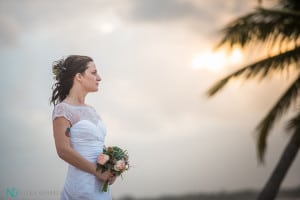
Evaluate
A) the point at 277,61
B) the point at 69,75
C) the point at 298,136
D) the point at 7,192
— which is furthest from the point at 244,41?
the point at 69,75

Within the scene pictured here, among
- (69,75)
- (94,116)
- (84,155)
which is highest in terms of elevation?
(69,75)

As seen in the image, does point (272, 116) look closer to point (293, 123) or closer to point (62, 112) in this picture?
point (293, 123)

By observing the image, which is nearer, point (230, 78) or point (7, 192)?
point (7, 192)

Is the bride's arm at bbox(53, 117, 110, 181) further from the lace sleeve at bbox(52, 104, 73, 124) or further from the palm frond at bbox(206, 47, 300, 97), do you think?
the palm frond at bbox(206, 47, 300, 97)

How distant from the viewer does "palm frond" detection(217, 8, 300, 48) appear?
5.33 metres

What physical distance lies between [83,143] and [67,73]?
404 mm

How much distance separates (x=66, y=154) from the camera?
2.32 metres

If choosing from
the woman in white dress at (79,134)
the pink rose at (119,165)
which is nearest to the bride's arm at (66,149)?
the woman in white dress at (79,134)

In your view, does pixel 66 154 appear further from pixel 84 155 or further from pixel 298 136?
pixel 298 136

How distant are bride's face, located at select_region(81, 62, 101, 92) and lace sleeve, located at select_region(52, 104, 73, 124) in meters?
0.18

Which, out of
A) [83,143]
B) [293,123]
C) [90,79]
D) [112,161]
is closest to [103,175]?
[112,161]

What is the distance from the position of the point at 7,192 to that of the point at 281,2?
141 inches

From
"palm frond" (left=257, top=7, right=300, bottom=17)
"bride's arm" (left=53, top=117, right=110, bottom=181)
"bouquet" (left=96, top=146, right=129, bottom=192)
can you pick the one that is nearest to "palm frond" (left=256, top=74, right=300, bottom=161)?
"palm frond" (left=257, top=7, right=300, bottom=17)

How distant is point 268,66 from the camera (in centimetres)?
539
